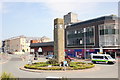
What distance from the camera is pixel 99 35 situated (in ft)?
169

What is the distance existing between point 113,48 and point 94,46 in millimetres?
6369

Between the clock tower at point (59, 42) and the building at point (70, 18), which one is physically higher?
the building at point (70, 18)

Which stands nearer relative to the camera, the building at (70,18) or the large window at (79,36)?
the large window at (79,36)

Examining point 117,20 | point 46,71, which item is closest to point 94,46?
point 117,20

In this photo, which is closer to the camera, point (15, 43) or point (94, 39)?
point (94, 39)

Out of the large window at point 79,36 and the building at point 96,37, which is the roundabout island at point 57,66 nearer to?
the building at point 96,37

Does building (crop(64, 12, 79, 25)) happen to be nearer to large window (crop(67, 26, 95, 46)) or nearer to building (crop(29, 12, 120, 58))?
large window (crop(67, 26, 95, 46))

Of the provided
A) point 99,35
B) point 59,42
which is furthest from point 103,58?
point 99,35

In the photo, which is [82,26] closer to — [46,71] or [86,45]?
[86,45]

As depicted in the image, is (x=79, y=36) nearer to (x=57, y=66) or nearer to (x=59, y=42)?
(x=59, y=42)

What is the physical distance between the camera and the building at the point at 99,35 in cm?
4941

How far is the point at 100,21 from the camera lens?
51.2m

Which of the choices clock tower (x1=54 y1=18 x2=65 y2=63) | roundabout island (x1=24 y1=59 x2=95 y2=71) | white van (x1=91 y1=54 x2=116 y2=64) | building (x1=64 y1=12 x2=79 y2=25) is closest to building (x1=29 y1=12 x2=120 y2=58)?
white van (x1=91 y1=54 x2=116 y2=64)

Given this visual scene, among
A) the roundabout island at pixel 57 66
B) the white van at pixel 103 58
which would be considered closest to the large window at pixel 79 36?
the white van at pixel 103 58
